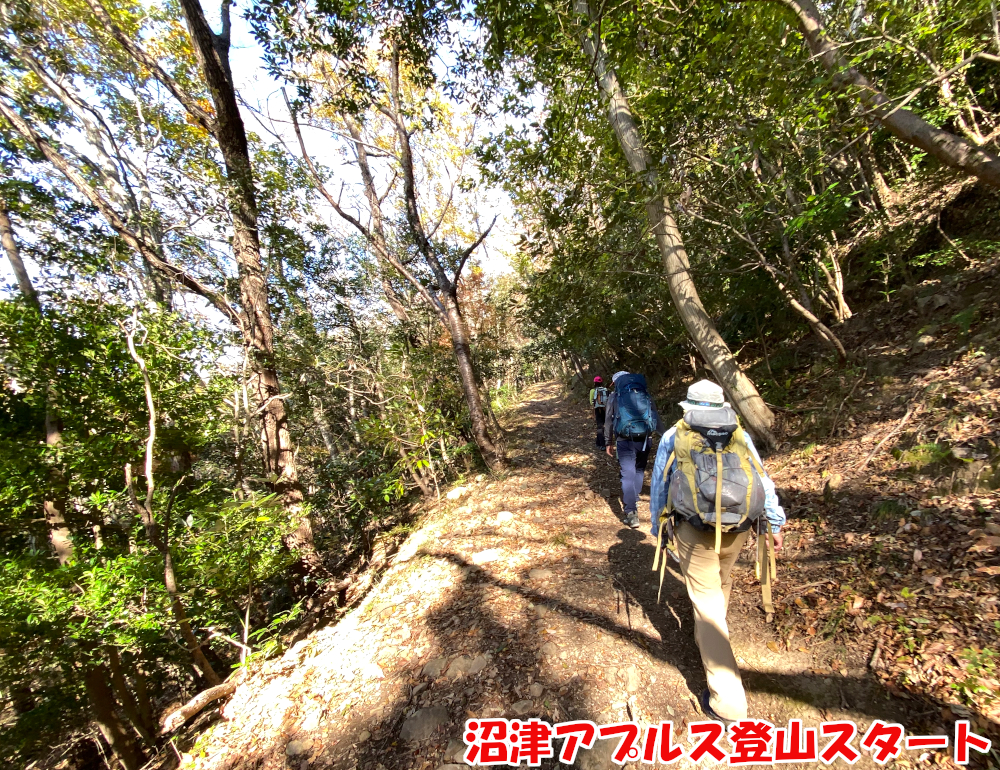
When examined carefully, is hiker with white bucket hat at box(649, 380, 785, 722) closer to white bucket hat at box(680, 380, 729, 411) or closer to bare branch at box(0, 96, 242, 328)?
white bucket hat at box(680, 380, 729, 411)

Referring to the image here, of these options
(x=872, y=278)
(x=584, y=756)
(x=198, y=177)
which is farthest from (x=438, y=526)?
(x=872, y=278)

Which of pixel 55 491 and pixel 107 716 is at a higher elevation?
pixel 55 491

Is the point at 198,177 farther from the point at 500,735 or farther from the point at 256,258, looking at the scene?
the point at 500,735

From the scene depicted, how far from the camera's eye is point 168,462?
17.1ft

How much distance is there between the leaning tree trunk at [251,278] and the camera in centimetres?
575

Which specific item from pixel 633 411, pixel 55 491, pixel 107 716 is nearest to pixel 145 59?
pixel 55 491

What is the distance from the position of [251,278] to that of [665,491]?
6690 millimetres

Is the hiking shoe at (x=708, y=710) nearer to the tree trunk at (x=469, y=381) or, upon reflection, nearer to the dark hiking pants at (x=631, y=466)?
the dark hiking pants at (x=631, y=466)

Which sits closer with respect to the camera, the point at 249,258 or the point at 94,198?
the point at 94,198

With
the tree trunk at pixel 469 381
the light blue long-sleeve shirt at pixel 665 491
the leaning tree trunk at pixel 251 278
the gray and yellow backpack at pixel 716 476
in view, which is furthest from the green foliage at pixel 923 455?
the leaning tree trunk at pixel 251 278

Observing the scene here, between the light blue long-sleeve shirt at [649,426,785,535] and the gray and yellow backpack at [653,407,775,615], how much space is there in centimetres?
10

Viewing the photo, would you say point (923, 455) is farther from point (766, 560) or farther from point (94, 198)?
point (94, 198)

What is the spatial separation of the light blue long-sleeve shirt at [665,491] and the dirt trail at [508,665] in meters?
1.02

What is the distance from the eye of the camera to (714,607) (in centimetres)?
252
